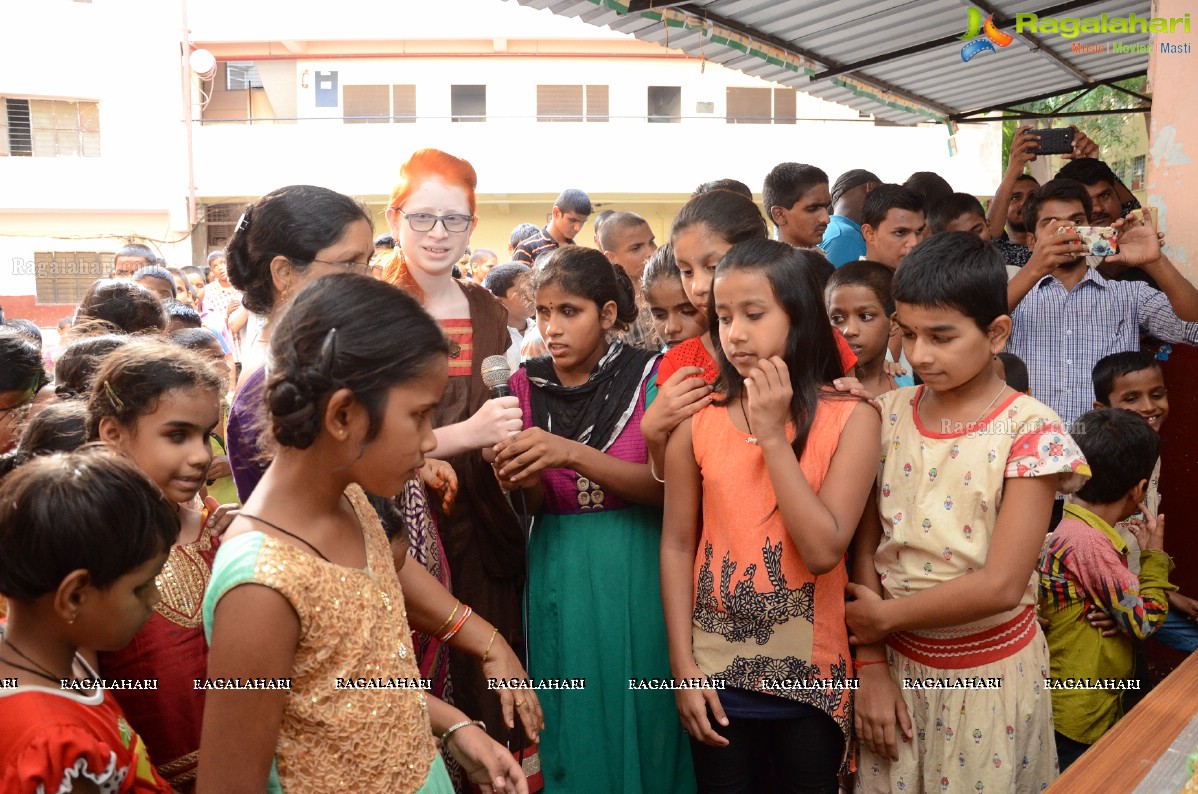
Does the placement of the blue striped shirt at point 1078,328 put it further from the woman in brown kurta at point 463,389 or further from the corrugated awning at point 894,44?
the corrugated awning at point 894,44

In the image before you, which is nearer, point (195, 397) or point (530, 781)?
point (195, 397)

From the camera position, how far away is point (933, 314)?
7.26ft

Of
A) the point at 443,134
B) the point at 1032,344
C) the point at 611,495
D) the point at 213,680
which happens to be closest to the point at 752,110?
the point at 443,134

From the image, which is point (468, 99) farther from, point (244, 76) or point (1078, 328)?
point (1078, 328)

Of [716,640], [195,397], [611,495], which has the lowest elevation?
[716,640]

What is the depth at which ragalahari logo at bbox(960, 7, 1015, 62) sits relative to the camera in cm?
599

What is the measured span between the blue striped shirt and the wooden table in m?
1.92

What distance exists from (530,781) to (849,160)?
1747 cm

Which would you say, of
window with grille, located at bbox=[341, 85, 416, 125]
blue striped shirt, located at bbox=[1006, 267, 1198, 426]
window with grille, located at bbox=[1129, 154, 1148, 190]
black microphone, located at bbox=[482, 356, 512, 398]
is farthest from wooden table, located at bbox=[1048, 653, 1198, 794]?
window with grille, located at bbox=[341, 85, 416, 125]

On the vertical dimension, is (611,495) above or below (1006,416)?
below

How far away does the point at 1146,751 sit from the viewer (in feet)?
5.45

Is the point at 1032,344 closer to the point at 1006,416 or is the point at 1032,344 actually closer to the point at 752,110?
the point at 1006,416

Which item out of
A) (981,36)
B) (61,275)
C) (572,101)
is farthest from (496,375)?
(61,275)

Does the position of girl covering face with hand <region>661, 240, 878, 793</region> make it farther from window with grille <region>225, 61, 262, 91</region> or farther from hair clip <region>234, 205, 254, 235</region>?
window with grille <region>225, 61, 262, 91</region>
